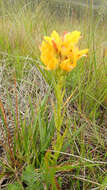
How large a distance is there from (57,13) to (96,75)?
1.34 meters

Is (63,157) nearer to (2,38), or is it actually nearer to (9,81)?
(9,81)

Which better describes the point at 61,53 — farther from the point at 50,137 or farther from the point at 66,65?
the point at 50,137

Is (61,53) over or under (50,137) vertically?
over

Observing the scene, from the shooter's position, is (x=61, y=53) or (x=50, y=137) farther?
(x=50, y=137)

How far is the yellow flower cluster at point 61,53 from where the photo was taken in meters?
0.57

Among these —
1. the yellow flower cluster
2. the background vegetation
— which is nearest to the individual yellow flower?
the yellow flower cluster

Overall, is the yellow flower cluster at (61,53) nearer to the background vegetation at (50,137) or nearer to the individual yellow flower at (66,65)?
the individual yellow flower at (66,65)

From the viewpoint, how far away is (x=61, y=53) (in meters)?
0.58

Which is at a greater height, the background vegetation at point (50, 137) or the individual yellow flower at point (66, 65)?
the individual yellow flower at point (66, 65)

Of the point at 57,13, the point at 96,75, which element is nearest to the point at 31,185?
the point at 96,75

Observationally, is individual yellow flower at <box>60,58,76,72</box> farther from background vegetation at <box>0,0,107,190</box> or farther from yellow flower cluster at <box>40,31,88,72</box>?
background vegetation at <box>0,0,107,190</box>

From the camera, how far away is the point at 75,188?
2.50 ft

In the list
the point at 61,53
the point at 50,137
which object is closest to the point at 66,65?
the point at 61,53

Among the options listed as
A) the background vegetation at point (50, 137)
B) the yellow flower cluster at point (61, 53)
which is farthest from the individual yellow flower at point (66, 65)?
the background vegetation at point (50, 137)
